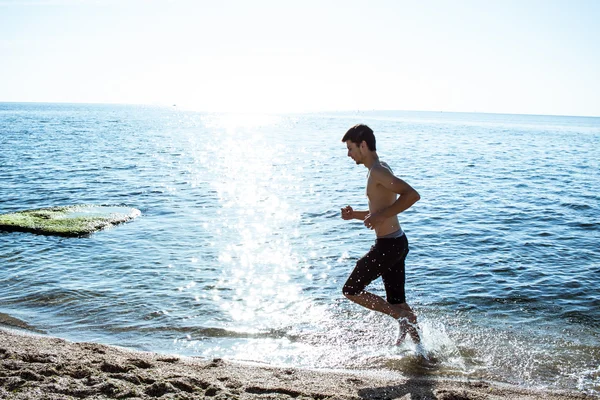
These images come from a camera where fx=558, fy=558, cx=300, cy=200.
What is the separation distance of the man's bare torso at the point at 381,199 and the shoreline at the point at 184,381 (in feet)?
5.42

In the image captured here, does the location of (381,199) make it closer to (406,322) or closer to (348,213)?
(348,213)

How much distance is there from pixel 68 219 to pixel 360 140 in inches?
450

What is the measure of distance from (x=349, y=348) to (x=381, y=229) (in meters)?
1.79

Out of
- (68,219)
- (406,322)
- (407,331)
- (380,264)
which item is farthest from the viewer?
(68,219)

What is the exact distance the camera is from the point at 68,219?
15.1 m

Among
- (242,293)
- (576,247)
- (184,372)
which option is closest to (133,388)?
(184,372)

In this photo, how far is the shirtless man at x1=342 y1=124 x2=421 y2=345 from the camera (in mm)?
5969

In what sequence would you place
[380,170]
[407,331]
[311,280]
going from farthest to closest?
1. [311,280]
2. [407,331]
3. [380,170]

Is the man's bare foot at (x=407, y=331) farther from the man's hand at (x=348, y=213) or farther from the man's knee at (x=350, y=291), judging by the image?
the man's hand at (x=348, y=213)

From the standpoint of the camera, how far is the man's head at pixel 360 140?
604cm

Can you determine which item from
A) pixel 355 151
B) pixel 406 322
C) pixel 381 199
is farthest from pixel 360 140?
pixel 406 322

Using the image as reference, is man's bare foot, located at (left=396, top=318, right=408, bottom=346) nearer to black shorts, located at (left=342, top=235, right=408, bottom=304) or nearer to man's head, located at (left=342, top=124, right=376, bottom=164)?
black shorts, located at (left=342, top=235, right=408, bottom=304)

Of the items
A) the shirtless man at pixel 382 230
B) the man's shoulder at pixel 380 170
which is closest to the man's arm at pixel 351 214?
the shirtless man at pixel 382 230

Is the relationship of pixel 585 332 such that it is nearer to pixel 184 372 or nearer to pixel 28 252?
pixel 184 372
